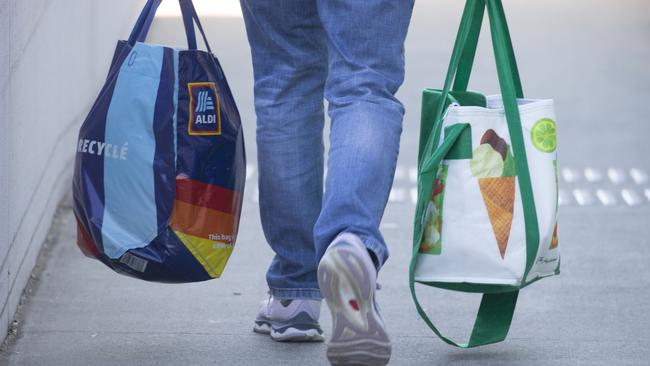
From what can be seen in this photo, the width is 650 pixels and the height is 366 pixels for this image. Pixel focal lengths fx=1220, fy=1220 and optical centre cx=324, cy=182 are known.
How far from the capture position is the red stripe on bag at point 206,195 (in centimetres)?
282

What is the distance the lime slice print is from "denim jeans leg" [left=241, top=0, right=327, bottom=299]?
0.54m

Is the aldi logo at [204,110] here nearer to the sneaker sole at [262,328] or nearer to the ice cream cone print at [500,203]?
the sneaker sole at [262,328]

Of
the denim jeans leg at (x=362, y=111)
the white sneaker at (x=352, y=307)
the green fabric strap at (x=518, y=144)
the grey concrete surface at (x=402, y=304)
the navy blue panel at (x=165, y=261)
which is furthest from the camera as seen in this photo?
the grey concrete surface at (x=402, y=304)

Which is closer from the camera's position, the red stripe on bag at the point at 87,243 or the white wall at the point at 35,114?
the red stripe on bag at the point at 87,243

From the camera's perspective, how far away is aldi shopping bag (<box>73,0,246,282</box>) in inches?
110

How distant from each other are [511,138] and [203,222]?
0.74m

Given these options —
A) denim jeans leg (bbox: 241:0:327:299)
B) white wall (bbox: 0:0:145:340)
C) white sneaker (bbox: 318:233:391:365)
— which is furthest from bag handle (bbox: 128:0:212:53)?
white sneaker (bbox: 318:233:391:365)

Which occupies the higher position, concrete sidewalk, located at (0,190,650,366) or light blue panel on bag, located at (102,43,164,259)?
light blue panel on bag, located at (102,43,164,259)

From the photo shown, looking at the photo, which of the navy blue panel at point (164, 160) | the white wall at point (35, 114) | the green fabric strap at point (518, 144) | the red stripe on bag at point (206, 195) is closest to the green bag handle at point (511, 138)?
the green fabric strap at point (518, 144)

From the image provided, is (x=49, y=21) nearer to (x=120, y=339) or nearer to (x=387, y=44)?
(x=120, y=339)

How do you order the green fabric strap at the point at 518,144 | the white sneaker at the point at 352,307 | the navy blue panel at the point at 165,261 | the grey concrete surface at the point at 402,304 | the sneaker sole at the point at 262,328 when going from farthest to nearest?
the sneaker sole at the point at 262,328
the grey concrete surface at the point at 402,304
the navy blue panel at the point at 165,261
the green fabric strap at the point at 518,144
the white sneaker at the point at 352,307

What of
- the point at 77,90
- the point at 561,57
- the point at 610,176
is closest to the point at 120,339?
the point at 77,90

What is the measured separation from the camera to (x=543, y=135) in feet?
8.84

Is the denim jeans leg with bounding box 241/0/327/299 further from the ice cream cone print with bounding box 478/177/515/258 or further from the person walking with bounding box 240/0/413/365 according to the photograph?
the ice cream cone print with bounding box 478/177/515/258
